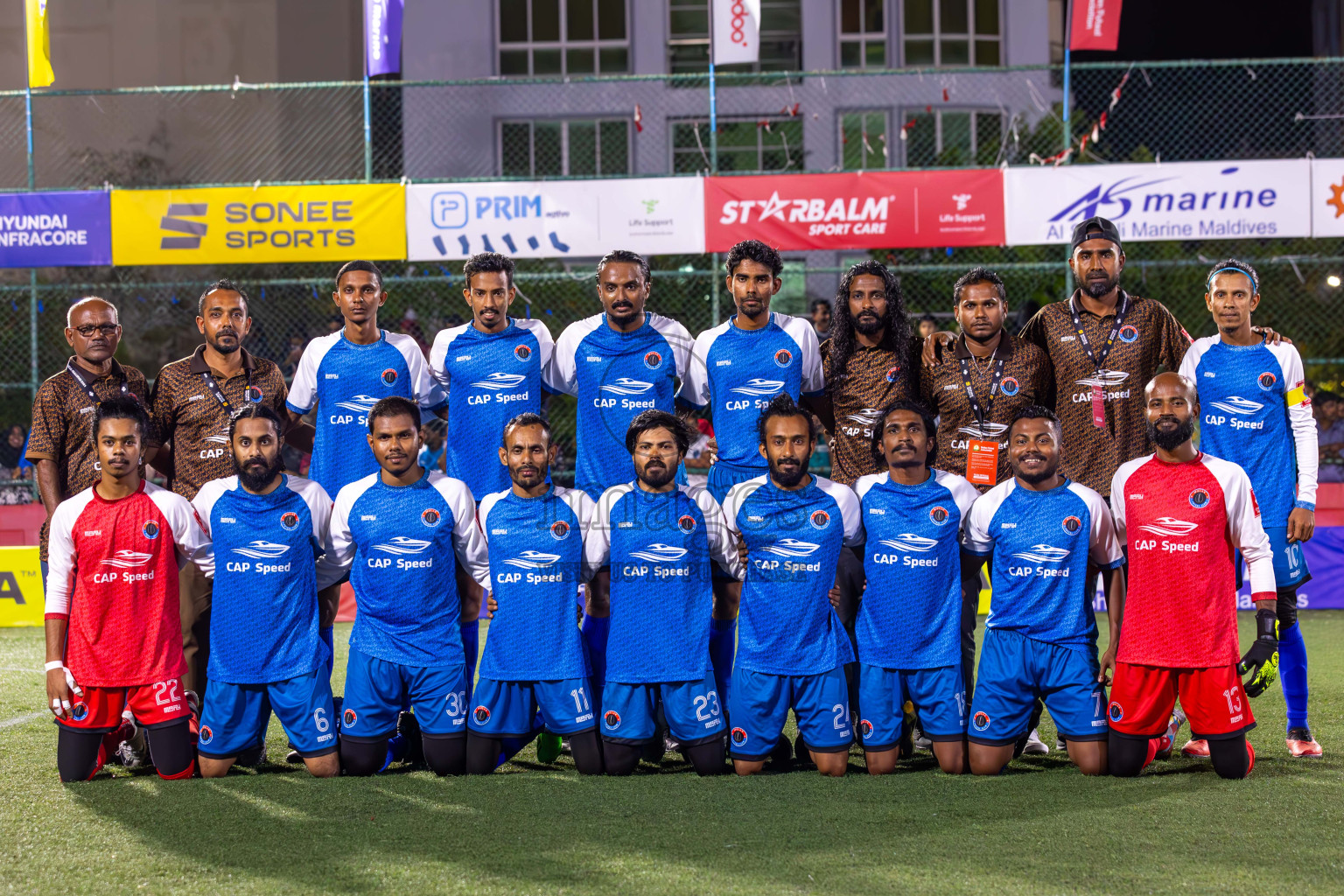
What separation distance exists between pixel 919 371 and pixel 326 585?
9.21ft

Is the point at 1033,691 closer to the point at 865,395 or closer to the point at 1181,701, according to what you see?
the point at 1181,701

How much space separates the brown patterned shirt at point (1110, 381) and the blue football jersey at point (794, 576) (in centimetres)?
115

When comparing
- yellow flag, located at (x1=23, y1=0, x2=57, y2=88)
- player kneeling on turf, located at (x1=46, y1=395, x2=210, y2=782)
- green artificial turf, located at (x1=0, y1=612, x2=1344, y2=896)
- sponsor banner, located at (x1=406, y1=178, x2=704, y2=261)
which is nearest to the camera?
green artificial turf, located at (x1=0, y1=612, x2=1344, y2=896)

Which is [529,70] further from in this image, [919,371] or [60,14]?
[919,371]

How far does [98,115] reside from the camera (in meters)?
19.7

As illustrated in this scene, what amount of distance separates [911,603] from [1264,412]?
6.35 ft

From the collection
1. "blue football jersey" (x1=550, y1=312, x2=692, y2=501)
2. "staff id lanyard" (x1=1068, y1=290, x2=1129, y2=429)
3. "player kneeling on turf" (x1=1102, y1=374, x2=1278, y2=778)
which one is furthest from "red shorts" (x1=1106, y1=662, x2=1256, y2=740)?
"blue football jersey" (x1=550, y1=312, x2=692, y2=501)

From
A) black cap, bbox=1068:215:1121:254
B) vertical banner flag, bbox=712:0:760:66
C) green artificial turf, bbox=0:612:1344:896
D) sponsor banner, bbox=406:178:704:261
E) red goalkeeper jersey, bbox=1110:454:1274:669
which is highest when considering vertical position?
vertical banner flag, bbox=712:0:760:66

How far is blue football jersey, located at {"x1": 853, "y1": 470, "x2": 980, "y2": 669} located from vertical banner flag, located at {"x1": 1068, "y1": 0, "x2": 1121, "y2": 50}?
826 centimetres

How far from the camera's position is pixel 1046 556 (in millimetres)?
4887

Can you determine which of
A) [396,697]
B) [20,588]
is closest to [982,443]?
[396,697]

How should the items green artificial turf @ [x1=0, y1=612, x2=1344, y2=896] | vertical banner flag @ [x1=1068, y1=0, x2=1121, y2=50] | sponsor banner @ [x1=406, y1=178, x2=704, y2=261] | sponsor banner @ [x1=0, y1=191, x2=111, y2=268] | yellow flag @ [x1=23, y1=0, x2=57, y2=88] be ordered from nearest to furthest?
green artificial turf @ [x1=0, y1=612, x2=1344, y2=896] < sponsor banner @ [x1=406, y1=178, x2=704, y2=261] < sponsor banner @ [x1=0, y1=191, x2=111, y2=268] < yellow flag @ [x1=23, y1=0, x2=57, y2=88] < vertical banner flag @ [x1=1068, y1=0, x2=1121, y2=50]

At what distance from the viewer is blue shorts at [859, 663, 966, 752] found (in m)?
4.92

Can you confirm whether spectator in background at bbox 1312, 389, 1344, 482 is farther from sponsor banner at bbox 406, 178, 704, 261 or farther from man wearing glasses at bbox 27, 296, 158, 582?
man wearing glasses at bbox 27, 296, 158, 582
